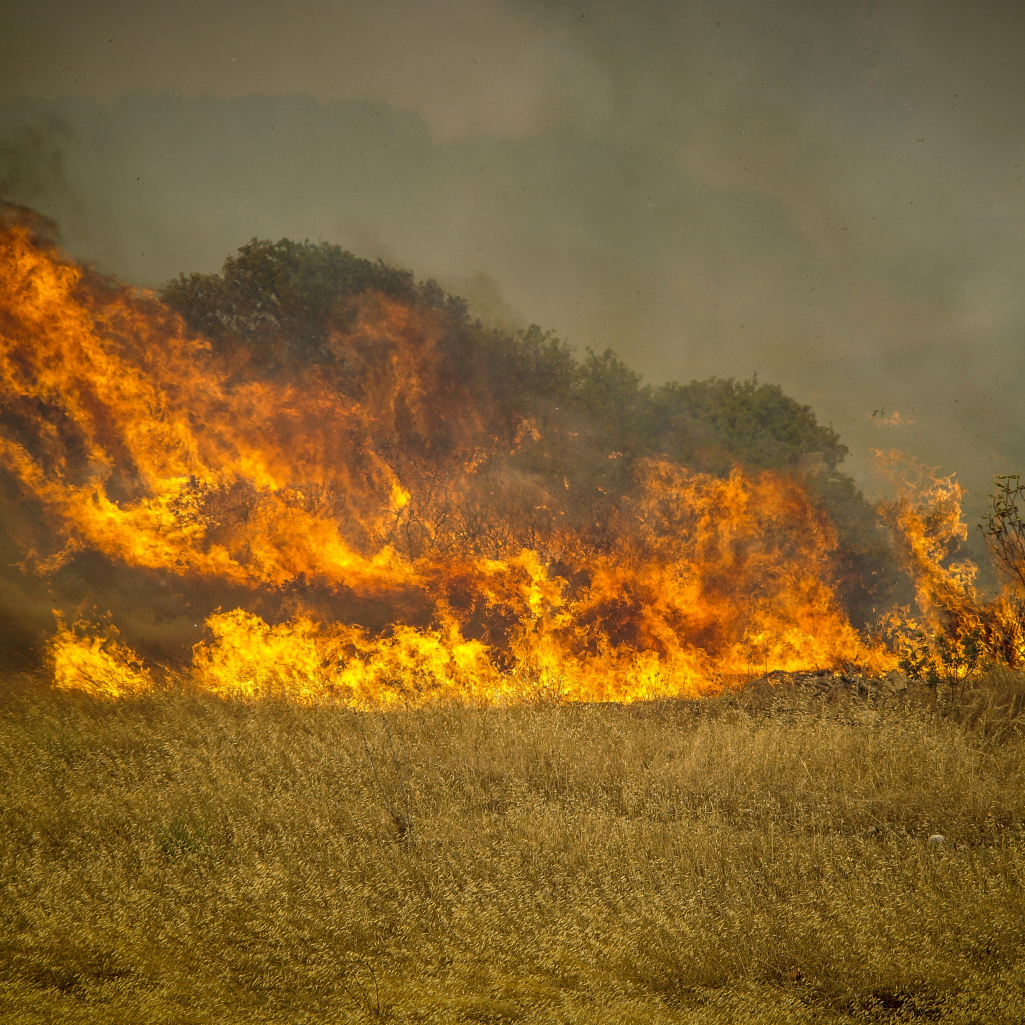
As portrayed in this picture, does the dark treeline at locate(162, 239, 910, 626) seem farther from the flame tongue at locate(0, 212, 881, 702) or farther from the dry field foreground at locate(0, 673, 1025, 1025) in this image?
the dry field foreground at locate(0, 673, 1025, 1025)

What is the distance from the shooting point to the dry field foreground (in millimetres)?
2533

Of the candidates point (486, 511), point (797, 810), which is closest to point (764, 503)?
point (486, 511)

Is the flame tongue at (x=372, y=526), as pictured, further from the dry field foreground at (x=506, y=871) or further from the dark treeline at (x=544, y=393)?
the dry field foreground at (x=506, y=871)

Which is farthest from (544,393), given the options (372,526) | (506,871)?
(506,871)

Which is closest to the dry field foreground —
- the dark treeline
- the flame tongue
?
the flame tongue

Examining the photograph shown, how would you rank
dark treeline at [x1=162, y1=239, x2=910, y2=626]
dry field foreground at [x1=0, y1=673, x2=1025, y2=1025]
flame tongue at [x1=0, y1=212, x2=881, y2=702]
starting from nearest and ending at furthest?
dry field foreground at [x1=0, y1=673, x2=1025, y2=1025]
flame tongue at [x1=0, y1=212, x2=881, y2=702]
dark treeline at [x1=162, y1=239, x2=910, y2=626]

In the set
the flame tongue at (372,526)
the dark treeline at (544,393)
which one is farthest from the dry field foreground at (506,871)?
the dark treeline at (544,393)

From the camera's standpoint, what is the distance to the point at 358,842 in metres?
4.14

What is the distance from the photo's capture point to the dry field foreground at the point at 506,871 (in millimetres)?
2533

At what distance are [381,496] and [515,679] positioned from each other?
→ 377 cm

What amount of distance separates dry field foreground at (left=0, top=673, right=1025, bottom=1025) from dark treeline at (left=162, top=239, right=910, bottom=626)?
18.7ft

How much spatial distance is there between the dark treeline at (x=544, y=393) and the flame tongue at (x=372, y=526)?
0.18 m

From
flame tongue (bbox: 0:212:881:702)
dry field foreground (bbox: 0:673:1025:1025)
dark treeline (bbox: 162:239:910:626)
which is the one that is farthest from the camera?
dark treeline (bbox: 162:239:910:626)

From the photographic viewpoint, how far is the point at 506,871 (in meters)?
3.60
